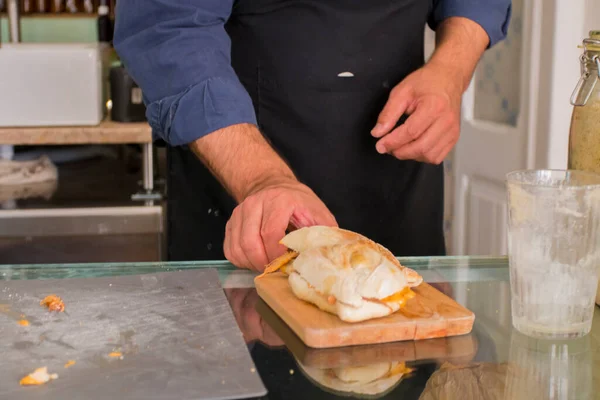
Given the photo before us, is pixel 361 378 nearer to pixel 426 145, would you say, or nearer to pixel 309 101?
pixel 426 145

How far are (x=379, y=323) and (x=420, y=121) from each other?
0.60 meters

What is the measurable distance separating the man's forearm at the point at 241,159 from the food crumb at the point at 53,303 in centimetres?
36

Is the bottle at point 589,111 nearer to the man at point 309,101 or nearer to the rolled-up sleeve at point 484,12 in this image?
the man at point 309,101

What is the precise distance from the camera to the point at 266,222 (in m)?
0.87

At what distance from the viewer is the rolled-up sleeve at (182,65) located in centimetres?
111

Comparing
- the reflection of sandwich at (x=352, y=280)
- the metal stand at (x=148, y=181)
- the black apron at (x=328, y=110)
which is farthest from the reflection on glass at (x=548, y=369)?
the metal stand at (x=148, y=181)

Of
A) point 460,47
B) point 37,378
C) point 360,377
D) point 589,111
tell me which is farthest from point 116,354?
point 460,47

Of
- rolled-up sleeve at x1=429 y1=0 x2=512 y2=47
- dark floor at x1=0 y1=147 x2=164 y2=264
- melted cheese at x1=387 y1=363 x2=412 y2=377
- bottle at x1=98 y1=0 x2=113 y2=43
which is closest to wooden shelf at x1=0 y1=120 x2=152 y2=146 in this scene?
dark floor at x1=0 y1=147 x2=164 y2=264

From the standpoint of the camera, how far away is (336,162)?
1.38 meters

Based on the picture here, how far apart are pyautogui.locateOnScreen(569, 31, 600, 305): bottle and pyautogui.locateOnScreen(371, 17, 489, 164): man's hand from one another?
43 cm

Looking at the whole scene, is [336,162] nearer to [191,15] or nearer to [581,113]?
[191,15]

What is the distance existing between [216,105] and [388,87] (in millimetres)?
382

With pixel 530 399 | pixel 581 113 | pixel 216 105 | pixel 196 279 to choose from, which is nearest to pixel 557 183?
pixel 581 113

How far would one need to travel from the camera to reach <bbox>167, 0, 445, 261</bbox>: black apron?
1.32 metres
